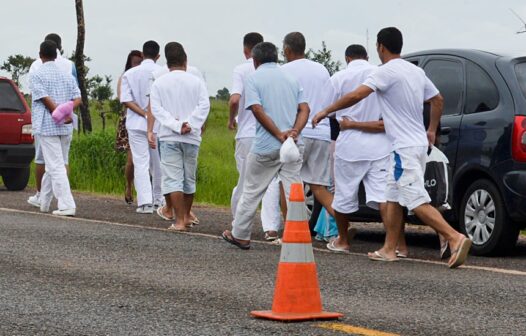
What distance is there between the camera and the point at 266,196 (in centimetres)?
1313

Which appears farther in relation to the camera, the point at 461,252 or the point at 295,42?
the point at 295,42

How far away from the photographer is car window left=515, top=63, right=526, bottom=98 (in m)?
11.6

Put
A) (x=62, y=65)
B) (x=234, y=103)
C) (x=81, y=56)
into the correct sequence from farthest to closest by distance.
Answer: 1. (x=81, y=56)
2. (x=62, y=65)
3. (x=234, y=103)

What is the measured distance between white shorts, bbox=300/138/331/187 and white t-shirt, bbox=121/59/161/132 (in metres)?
4.24

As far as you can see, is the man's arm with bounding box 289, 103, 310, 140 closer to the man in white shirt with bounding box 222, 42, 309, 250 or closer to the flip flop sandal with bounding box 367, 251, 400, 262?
the man in white shirt with bounding box 222, 42, 309, 250

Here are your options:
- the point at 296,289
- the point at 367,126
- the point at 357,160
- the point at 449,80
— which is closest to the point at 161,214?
the point at 357,160

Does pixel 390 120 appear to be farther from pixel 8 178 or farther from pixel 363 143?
pixel 8 178

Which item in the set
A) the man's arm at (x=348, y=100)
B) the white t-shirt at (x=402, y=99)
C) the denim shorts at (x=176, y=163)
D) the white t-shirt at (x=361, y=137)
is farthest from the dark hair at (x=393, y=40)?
the denim shorts at (x=176, y=163)

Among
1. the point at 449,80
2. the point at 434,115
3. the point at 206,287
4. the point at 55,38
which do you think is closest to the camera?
the point at 206,287

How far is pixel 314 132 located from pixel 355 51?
83 cm

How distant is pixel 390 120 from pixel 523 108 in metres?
1.16

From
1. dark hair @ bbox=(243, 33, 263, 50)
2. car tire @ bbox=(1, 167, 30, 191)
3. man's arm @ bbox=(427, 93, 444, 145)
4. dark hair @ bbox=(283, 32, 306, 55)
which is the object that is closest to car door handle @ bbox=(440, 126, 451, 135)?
man's arm @ bbox=(427, 93, 444, 145)

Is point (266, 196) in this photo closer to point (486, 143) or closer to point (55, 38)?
point (486, 143)

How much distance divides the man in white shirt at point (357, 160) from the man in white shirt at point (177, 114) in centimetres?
214
